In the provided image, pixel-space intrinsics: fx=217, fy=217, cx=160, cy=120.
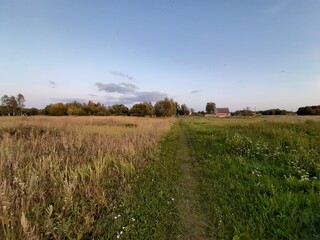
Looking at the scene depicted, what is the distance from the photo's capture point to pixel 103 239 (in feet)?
12.8

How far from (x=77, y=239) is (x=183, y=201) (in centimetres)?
280

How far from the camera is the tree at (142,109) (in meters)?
86.1

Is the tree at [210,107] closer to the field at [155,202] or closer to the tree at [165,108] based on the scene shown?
the tree at [165,108]

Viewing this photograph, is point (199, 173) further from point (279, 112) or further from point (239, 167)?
point (279, 112)

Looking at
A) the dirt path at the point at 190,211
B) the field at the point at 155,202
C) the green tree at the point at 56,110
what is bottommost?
the dirt path at the point at 190,211

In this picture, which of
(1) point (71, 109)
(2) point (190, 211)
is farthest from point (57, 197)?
(1) point (71, 109)

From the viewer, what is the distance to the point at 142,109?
3521 inches

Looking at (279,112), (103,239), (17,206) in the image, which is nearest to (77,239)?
(103,239)

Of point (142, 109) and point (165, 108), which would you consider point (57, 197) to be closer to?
point (165, 108)

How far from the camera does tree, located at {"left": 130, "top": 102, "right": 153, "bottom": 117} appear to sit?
86.1 m

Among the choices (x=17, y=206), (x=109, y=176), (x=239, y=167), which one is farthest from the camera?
(x=239, y=167)

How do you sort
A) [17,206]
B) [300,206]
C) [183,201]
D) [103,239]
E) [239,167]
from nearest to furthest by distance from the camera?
[103,239]
[17,206]
[300,206]
[183,201]
[239,167]

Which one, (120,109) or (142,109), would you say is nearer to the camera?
(142,109)

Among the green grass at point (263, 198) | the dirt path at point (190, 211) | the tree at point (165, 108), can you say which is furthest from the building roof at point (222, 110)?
the dirt path at point (190, 211)
